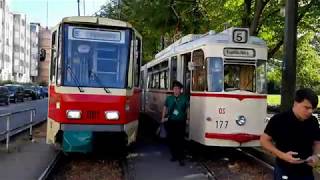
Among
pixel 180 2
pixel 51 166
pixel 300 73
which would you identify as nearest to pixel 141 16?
pixel 180 2

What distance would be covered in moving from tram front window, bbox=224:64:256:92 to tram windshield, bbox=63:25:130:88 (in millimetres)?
2429

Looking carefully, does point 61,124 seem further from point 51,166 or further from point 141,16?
point 141,16

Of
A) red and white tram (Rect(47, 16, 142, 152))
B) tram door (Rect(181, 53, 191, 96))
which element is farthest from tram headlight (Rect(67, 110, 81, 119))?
tram door (Rect(181, 53, 191, 96))

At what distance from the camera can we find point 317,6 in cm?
2227

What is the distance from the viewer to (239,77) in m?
14.4

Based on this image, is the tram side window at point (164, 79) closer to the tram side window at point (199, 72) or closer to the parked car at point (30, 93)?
the tram side window at point (199, 72)

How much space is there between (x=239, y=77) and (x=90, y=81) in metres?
3.58

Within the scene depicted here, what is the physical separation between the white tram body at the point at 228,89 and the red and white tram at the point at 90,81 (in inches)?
64.8

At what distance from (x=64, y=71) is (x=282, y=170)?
8387mm

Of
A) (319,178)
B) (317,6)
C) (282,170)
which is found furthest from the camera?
(317,6)

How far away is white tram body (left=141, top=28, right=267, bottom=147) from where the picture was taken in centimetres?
1390

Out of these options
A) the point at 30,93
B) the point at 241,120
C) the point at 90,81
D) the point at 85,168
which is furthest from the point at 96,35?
the point at 30,93

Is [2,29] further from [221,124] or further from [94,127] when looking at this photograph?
[221,124]

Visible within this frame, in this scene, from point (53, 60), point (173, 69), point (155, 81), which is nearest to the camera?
point (53, 60)
